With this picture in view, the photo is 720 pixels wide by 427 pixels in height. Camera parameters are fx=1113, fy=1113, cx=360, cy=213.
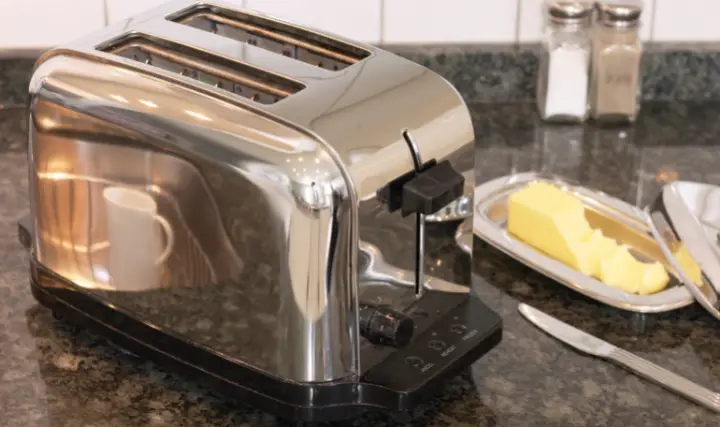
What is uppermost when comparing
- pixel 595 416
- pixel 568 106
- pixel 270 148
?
pixel 270 148

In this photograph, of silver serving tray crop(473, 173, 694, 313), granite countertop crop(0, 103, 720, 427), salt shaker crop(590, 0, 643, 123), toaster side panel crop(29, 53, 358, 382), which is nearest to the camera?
toaster side panel crop(29, 53, 358, 382)

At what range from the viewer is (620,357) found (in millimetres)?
970

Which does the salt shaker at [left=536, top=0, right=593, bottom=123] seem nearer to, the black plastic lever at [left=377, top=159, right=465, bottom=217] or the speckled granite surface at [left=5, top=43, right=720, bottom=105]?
the speckled granite surface at [left=5, top=43, right=720, bottom=105]

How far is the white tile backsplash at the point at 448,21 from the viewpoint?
1388mm

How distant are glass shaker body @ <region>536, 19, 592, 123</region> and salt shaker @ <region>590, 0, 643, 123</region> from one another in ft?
0.04

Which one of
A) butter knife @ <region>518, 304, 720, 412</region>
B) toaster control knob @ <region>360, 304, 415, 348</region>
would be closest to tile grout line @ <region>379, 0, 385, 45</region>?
butter knife @ <region>518, 304, 720, 412</region>

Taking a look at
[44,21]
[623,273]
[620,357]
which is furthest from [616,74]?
[44,21]

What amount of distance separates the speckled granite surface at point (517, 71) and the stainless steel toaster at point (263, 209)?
46cm

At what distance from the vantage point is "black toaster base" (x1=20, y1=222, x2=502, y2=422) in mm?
848

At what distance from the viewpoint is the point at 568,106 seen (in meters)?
1.36

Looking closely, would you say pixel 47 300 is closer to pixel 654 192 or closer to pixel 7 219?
pixel 7 219

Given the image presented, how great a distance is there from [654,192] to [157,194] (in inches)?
24.3

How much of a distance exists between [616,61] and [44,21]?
0.69 metres

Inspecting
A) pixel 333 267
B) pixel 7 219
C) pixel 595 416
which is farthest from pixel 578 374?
pixel 7 219
